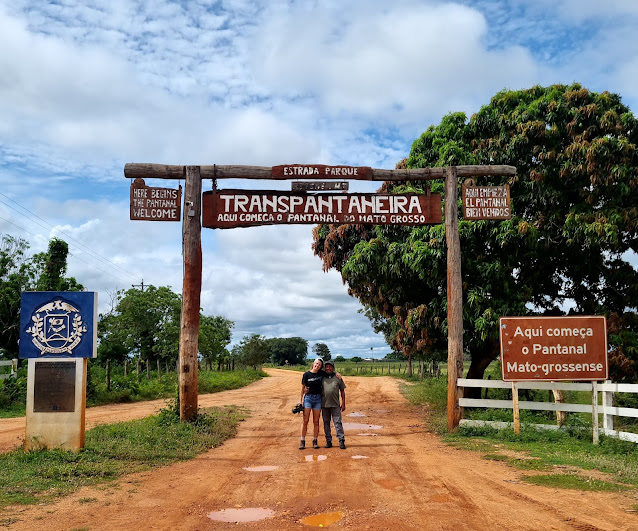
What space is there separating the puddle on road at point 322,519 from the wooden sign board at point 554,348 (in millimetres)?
6414

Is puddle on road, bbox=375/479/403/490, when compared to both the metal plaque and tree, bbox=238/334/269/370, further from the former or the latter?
tree, bbox=238/334/269/370

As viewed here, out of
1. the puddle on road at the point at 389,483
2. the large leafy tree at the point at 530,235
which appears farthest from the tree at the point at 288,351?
the puddle on road at the point at 389,483

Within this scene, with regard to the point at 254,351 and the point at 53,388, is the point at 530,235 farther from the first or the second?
the point at 254,351

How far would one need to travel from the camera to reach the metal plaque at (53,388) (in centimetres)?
970

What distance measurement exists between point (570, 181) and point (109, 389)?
59.1ft

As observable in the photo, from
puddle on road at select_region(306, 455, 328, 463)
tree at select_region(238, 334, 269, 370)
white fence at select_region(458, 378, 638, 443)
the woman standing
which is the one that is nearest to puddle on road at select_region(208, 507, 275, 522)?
puddle on road at select_region(306, 455, 328, 463)

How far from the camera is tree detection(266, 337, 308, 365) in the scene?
112 metres

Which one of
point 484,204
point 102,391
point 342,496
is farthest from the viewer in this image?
point 102,391

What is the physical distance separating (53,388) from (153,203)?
470 centimetres

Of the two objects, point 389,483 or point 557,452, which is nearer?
point 389,483

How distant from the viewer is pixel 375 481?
7.57 metres

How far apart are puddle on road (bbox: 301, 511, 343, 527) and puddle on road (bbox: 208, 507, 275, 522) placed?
0.47 m

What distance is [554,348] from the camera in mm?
11227

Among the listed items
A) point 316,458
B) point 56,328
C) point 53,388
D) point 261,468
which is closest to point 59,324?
point 56,328
